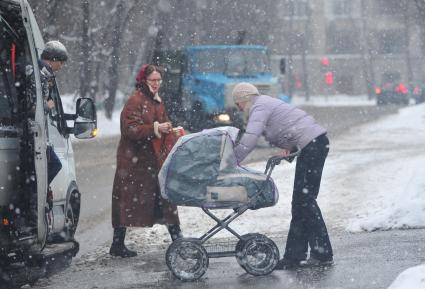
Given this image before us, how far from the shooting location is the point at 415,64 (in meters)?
81.6

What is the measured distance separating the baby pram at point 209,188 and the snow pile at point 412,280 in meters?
1.48

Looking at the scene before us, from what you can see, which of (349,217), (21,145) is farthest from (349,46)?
(21,145)

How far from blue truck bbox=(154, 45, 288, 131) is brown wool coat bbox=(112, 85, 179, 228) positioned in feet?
47.5

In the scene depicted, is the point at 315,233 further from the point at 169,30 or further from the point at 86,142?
the point at 169,30

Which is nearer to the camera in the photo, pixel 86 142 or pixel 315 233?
pixel 315 233

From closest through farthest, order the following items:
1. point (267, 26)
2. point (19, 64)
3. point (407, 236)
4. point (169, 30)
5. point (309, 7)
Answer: point (19, 64) → point (407, 236) → point (169, 30) → point (267, 26) → point (309, 7)

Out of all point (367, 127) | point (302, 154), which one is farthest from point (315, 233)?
point (367, 127)

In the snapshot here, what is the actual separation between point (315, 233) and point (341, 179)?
6643 mm

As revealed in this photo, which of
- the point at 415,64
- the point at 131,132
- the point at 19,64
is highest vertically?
the point at 19,64

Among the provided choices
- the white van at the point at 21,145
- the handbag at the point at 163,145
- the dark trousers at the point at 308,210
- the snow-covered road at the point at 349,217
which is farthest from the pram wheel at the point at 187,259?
the handbag at the point at 163,145

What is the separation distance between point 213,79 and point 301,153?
16.2 metres

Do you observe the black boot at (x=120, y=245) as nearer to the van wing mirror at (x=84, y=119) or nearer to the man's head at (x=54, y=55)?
the van wing mirror at (x=84, y=119)

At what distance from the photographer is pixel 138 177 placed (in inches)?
349

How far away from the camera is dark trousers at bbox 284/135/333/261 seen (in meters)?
7.95
